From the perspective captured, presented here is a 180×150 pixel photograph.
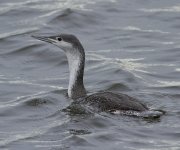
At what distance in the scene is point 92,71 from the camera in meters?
18.0

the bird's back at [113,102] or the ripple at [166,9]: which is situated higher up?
the ripple at [166,9]

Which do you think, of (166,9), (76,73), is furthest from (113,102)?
(166,9)

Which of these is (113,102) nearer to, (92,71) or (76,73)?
(76,73)

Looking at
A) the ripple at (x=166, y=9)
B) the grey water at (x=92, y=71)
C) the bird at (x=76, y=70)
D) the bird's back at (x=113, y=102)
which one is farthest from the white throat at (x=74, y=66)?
the ripple at (x=166, y=9)

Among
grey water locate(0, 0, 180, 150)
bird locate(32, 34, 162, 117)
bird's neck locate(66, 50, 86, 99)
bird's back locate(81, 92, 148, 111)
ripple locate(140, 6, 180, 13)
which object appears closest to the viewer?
grey water locate(0, 0, 180, 150)

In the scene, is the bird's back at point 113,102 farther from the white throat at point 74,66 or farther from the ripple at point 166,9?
the ripple at point 166,9

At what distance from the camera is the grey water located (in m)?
13.8

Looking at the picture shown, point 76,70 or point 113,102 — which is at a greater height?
point 76,70

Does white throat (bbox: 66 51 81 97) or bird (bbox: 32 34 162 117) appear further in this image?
white throat (bbox: 66 51 81 97)

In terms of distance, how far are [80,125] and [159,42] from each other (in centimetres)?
573

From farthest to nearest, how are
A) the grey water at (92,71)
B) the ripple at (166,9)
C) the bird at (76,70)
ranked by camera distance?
1. the ripple at (166,9)
2. the bird at (76,70)
3. the grey water at (92,71)

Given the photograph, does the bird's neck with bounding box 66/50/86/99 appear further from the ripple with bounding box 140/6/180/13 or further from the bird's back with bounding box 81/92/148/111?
the ripple with bounding box 140/6/180/13

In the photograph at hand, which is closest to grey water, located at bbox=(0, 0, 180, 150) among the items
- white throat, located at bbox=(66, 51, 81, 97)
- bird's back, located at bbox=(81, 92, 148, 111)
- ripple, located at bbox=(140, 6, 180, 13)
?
ripple, located at bbox=(140, 6, 180, 13)

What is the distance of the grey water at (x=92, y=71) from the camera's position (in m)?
13.8
